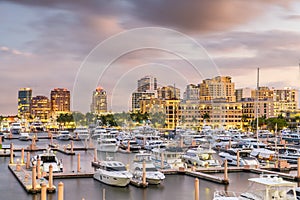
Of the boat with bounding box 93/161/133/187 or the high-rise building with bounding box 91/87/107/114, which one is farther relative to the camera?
the high-rise building with bounding box 91/87/107/114

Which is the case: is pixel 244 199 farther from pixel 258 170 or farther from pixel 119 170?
pixel 258 170

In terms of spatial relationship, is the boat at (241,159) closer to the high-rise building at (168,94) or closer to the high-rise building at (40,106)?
the high-rise building at (168,94)

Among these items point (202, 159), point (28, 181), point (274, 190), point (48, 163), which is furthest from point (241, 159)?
point (274, 190)

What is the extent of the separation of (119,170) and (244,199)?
8061mm

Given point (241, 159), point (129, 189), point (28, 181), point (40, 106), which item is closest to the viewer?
point (129, 189)

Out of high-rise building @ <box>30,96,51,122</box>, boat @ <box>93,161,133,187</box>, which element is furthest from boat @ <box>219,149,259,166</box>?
high-rise building @ <box>30,96,51,122</box>

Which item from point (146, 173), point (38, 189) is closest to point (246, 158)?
point (146, 173)

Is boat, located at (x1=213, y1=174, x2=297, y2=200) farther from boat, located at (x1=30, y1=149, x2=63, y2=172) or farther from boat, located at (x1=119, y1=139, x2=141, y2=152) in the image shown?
boat, located at (x1=119, y1=139, x2=141, y2=152)

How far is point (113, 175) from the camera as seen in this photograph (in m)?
21.3

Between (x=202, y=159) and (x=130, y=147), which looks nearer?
(x=202, y=159)

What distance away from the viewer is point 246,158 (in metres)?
28.9

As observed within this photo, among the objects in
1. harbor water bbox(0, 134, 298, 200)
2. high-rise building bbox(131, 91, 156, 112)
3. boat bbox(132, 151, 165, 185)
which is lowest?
harbor water bbox(0, 134, 298, 200)

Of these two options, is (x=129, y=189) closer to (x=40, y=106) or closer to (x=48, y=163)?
(x=48, y=163)

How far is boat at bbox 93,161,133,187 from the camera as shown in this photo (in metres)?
21.1
